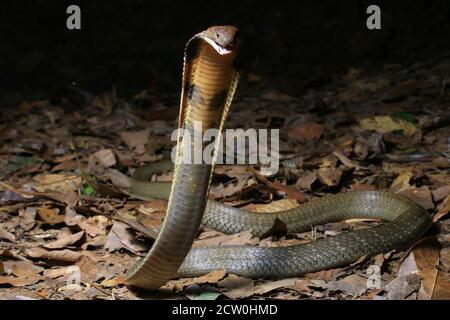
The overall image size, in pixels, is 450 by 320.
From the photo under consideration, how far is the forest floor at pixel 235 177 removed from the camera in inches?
147

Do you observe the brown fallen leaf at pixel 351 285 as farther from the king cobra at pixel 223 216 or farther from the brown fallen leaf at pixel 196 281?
the brown fallen leaf at pixel 196 281

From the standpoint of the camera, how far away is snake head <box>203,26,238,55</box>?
2.83 meters

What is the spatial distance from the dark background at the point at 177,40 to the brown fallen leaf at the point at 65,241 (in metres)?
4.38

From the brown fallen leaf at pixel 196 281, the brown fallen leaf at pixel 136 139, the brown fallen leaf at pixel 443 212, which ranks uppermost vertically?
the brown fallen leaf at pixel 136 139

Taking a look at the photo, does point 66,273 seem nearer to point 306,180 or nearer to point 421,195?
point 306,180

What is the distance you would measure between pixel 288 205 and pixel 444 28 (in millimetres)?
4679

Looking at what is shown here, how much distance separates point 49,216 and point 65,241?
495mm

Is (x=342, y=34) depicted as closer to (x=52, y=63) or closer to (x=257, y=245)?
(x=52, y=63)

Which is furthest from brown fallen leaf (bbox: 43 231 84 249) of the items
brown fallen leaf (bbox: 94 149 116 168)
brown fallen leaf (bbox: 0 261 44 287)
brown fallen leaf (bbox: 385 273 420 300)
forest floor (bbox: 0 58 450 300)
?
brown fallen leaf (bbox: 385 273 420 300)

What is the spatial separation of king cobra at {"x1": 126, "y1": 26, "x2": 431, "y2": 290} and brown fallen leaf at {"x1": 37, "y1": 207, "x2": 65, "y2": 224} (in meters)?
0.80

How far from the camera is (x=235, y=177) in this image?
5559 millimetres

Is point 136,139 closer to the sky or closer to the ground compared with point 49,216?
closer to the sky

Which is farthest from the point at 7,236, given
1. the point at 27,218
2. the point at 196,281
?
the point at 196,281

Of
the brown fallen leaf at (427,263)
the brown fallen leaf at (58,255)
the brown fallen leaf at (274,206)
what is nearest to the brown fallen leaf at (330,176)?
the brown fallen leaf at (274,206)
